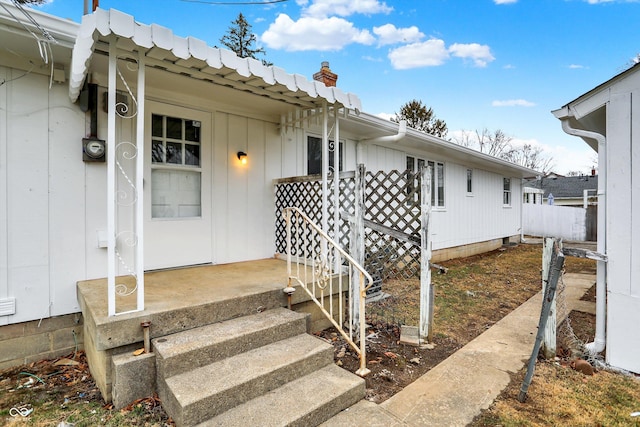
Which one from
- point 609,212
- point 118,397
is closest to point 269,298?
point 118,397

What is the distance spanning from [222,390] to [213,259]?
108 inches

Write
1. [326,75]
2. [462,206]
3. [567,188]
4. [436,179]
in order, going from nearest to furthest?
[326,75]
[436,179]
[462,206]
[567,188]

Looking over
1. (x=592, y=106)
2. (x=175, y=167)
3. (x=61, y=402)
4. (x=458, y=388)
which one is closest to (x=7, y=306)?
(x=61, y=402)

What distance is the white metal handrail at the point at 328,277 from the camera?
2.88 metres

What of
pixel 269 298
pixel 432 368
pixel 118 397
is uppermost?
pixel 269 298

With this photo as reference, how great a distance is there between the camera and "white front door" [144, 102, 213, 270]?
4199 mm

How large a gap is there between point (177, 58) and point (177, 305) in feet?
7.31

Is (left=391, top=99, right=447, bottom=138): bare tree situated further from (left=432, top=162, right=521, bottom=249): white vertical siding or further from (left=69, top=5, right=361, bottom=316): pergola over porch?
(left=69, top=5, right=361, bottom=316): pergola over porch

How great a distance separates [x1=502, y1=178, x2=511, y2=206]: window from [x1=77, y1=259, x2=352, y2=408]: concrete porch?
11.8m

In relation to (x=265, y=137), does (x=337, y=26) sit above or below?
above

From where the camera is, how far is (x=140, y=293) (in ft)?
8.76

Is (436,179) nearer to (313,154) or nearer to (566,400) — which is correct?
(313,154)

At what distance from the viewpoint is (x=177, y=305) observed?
287cm

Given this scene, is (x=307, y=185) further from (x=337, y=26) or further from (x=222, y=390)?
(x=337, y=26)
